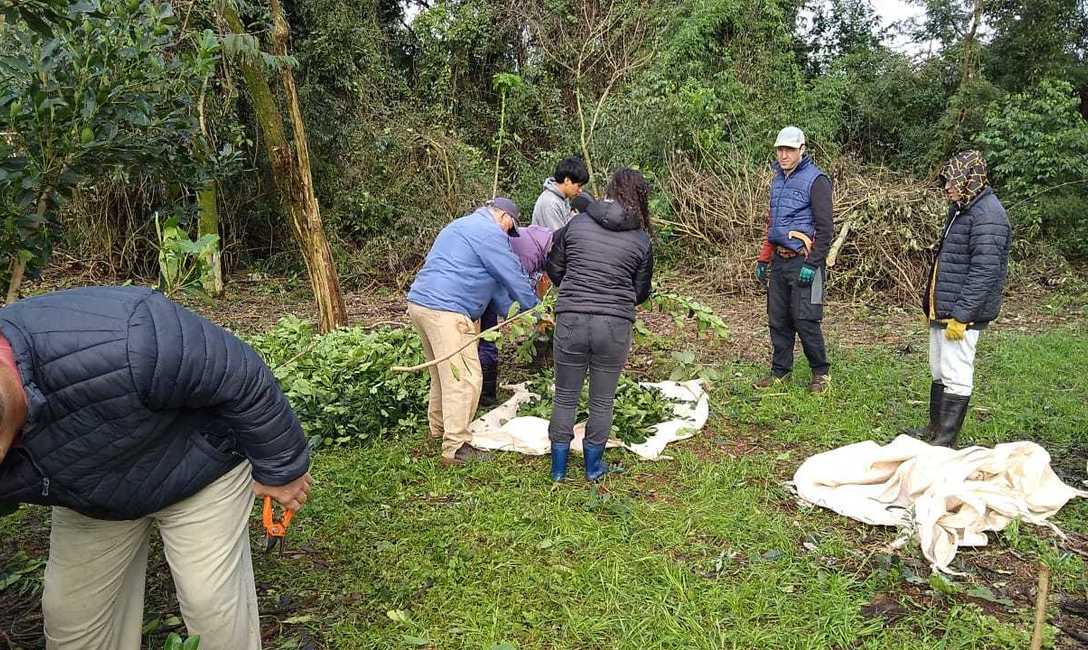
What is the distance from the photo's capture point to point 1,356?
1.70 meters

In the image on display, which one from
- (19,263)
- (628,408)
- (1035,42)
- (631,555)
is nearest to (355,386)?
(628,408)

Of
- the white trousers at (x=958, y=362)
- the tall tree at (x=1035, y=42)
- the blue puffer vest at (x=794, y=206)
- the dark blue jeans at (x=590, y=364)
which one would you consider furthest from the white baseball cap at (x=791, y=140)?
the tall tree at (x=1035, y=42)

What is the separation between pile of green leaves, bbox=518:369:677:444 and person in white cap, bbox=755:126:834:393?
44.5 inches

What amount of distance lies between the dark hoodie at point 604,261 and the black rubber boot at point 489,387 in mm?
1721

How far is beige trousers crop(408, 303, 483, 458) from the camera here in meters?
4.46

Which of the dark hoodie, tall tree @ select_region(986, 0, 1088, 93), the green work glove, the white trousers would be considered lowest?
the white trousers

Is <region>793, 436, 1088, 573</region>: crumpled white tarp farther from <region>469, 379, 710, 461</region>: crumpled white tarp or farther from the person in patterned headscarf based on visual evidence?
<region>469, 379, 710, 461</region>: crumpled white tarp

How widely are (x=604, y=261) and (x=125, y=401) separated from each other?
254 cm

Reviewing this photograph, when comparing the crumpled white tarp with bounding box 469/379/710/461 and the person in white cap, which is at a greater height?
the person in white cap

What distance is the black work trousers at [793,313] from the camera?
5633 millimetres

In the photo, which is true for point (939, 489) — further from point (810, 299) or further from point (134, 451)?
point (134, 451)

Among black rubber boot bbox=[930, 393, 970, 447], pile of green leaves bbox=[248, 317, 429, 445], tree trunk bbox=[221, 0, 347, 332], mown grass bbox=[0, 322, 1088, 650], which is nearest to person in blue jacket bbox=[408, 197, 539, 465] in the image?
mown grass bbox=[0, 322, 1088, 650]

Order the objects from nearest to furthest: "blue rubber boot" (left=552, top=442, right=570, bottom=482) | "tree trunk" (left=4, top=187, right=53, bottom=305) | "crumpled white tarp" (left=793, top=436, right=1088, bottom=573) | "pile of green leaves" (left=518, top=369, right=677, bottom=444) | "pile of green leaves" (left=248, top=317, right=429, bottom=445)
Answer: "tree trunk" (left=4, top=187, right=53, bottom=305) → "crumpled white tarp" (left=793, top=436, right=1088, bottom=573) → "blue rubber boot" (left=552, top=442, right=570, bottom=482) → "pile of green leaves" (left=518, top=369, right=677, bottom=444) → "pile of green leaves" (left=248, top=317, right=429, bottom=445)

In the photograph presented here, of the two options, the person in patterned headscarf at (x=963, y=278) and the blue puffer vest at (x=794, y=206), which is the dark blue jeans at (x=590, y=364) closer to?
the person in patterned headscarf at (x=963, y=278)
